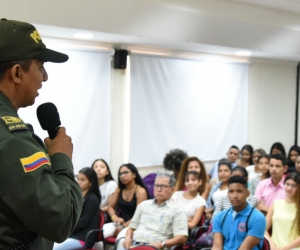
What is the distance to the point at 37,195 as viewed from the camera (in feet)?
3.44

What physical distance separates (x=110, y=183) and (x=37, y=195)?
169 inches

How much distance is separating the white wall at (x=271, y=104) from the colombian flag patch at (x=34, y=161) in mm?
6633

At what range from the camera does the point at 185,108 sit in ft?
21.9

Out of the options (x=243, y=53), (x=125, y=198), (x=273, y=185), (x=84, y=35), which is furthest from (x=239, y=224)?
(x=243, y=53)

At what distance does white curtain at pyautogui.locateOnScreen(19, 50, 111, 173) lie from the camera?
214 inches

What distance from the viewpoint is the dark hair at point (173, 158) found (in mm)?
6062

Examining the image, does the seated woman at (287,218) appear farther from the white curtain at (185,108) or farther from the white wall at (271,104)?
the white wall at (271,104)

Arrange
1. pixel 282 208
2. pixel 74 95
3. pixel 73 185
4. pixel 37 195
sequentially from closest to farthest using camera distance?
pixel 37 195 < pixel 73 185 < pixel 282 208 < pixel 74 95

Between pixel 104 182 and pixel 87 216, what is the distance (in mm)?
1091

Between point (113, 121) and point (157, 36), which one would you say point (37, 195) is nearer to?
point (157, 36)

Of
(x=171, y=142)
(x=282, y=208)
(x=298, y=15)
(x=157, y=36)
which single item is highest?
(x=298, y=15)

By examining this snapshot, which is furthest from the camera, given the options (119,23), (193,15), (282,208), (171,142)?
(171,142)

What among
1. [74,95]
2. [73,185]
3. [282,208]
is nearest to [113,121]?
[74,95]

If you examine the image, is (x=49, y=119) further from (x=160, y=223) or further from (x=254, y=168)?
(x=254, y=168)
